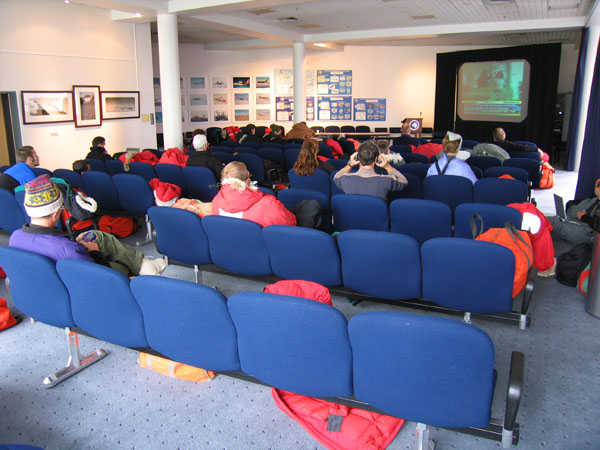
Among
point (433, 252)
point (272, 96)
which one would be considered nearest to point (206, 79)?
point (272, 96)

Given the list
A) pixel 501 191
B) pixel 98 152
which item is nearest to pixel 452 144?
pixel 501 191

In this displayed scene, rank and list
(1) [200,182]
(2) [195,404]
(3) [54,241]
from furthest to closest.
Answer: (1) [200,182] < (3) [54,241] < (2) [195,404]

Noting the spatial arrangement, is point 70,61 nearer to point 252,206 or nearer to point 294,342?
point 252,206

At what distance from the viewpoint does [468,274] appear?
3.17m

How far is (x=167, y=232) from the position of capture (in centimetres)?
426

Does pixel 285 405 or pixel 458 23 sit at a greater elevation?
pixel 458 23

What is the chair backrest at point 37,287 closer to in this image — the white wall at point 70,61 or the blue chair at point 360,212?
the blue chair at point 360,212

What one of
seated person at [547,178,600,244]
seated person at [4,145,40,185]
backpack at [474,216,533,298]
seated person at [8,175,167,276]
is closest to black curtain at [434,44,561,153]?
seated person at [547,178,600,244]

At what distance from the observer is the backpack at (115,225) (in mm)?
6480

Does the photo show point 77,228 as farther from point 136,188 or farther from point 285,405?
point 285,405

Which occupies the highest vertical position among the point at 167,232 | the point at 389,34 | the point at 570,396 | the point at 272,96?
the point at 389,34

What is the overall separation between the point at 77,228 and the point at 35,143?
6099 millimetres

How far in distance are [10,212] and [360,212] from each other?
13.1 feet

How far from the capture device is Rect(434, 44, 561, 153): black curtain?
15406 mm
